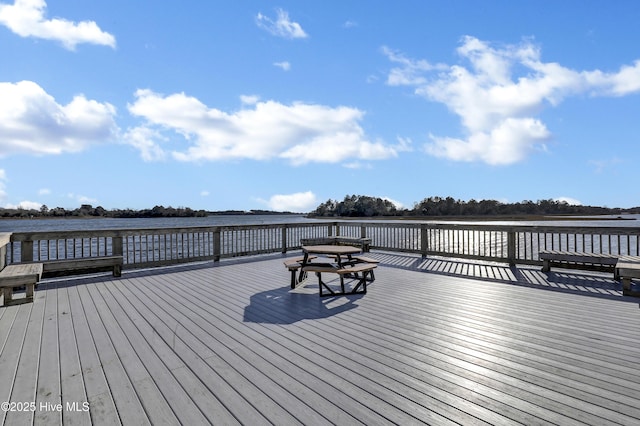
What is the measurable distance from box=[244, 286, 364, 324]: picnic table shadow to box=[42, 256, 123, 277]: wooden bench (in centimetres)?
Answer: 331

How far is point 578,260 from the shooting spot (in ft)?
19.0

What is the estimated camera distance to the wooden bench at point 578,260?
216 inches

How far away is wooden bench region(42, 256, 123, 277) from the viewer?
521cm

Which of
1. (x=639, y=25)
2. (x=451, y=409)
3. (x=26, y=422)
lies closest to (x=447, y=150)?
(x=639, y=25)

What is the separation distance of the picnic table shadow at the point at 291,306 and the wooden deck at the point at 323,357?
0.08 ft

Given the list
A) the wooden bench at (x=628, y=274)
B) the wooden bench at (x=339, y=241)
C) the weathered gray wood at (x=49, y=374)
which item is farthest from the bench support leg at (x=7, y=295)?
the wooden bench at (x=628, y=274)

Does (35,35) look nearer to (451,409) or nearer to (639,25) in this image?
(451,409)

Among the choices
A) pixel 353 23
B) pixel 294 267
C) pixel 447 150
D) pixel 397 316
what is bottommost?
pixel 397 316

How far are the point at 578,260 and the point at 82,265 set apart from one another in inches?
366

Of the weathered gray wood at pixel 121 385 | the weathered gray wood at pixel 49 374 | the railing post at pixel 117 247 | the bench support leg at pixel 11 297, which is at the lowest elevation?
the weathered gray wood at pixel 49 374

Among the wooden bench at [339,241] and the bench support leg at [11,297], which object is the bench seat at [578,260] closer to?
the wooden bench at [339,241]

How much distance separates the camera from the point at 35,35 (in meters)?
6.00

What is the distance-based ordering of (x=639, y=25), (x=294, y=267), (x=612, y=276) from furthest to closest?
1. (x=639, y=25)
2. (x=612, y=276)
3. (x=294, y=267)

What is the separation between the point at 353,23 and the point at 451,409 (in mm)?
8622
